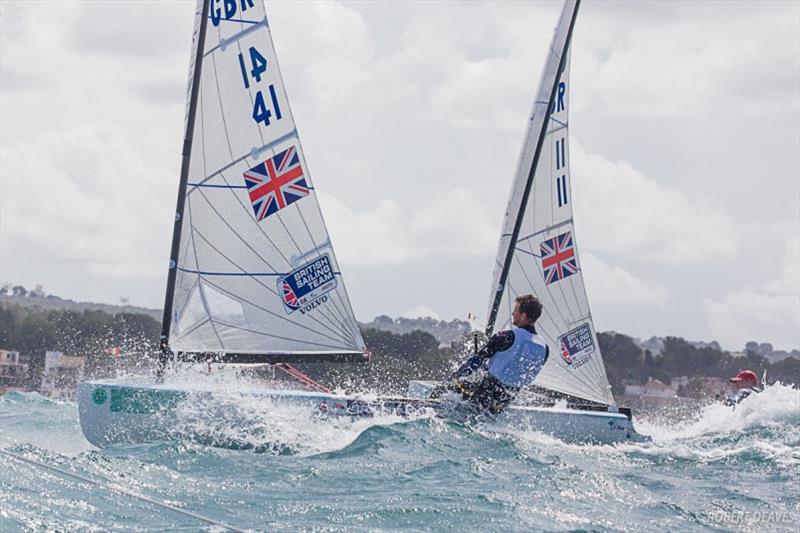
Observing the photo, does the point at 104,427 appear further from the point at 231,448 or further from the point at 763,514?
the point at 763,514

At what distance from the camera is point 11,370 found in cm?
4812

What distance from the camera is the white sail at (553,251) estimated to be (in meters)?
15.9

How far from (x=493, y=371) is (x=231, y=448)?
8.18ft

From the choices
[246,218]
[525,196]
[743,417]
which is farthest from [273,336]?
[743,417]

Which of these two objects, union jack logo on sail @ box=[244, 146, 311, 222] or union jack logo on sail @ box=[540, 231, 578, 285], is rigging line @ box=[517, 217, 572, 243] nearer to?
union jack logo on sail @ box=[540, 231, 578, 285]

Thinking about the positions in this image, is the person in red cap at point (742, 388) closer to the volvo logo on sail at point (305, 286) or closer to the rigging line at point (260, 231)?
the volvo logo on sail at point (305, 286)

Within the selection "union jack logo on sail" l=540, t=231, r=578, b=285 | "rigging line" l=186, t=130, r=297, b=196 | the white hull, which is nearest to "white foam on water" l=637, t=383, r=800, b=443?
"union jack logo on sail" l=540, t=231, r=578, b=285

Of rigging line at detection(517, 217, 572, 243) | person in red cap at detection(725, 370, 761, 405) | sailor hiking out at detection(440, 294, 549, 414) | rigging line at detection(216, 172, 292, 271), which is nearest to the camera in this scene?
sailor hiking out at detection(440, 294, 549, 414)

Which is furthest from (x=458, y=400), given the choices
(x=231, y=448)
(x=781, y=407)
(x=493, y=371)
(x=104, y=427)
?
(x=781, y=407)

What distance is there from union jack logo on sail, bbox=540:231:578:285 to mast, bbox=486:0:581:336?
1.70 ft

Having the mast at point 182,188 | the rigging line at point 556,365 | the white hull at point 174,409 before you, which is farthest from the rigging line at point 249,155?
the rigging line at point 556,365

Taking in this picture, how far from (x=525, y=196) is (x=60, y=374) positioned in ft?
100

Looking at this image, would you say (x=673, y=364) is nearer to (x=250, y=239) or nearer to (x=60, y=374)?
(x=60, y=374)

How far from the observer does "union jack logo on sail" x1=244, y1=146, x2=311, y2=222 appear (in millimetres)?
12820
